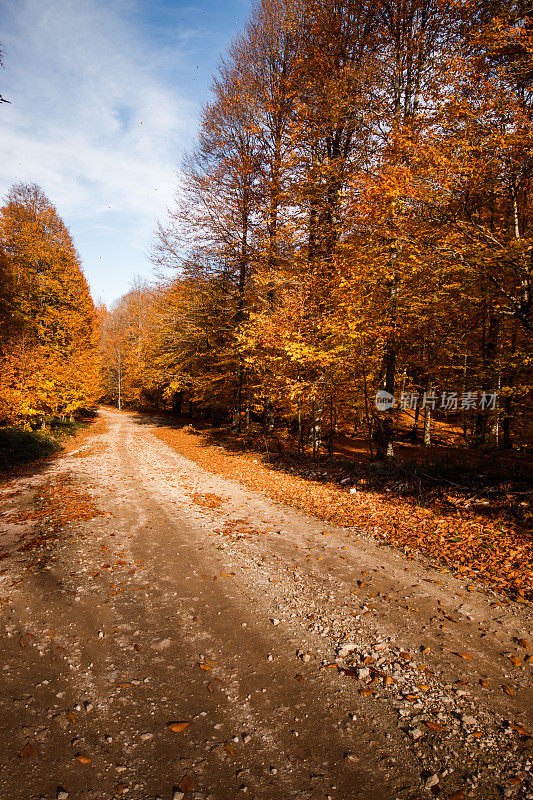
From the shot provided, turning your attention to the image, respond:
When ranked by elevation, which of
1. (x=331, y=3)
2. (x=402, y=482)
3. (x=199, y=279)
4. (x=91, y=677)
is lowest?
(x=91, y=677)

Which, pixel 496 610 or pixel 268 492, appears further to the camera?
pixel 268 492

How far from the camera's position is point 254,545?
6406 mm

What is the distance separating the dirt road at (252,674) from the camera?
251cm

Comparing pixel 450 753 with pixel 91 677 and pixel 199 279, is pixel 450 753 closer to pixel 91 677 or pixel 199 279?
pixel 91 677

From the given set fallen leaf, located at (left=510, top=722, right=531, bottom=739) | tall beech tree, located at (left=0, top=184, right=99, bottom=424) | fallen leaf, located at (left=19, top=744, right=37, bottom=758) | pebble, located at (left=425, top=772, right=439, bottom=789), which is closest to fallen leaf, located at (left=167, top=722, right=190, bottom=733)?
fallen leaf, located at (left=19, top=744, right=37, bottom=758)

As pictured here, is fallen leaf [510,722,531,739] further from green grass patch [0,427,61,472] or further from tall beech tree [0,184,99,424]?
tall beech tree [0,184,99,424]

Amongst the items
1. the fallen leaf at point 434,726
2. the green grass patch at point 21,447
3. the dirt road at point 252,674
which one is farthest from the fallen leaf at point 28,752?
the green grass patch at point 21,447

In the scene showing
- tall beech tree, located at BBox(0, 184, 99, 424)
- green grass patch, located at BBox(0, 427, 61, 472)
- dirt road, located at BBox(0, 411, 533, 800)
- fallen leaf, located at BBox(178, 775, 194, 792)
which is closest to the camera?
fallen leaf, located at BBox(178, 775, 194, 792)

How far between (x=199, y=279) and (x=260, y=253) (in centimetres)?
370

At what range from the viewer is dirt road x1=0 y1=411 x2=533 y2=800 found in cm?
251

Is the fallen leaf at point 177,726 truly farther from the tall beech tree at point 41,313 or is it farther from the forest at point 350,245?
the tall beech tree at point 41,313

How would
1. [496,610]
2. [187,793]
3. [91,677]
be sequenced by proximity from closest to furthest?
1. [187,793]
2. [91,677]
3. [496,610]

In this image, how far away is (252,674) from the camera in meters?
3.43

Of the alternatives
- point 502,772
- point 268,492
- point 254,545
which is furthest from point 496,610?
point 268,492
